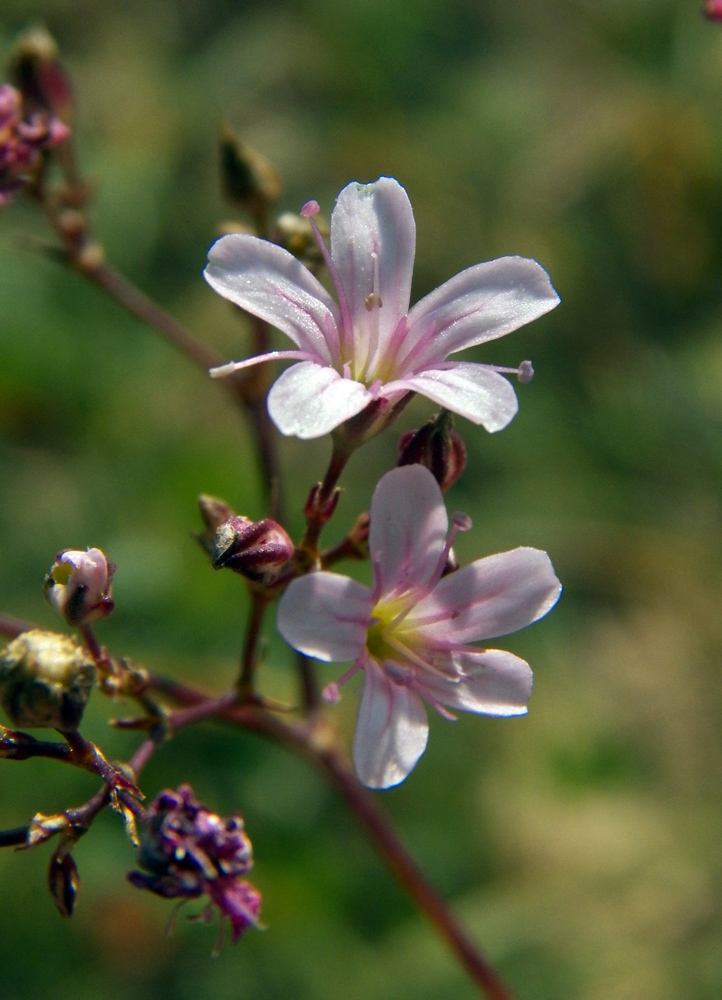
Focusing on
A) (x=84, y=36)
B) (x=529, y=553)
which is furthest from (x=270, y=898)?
(x=84, y=36)

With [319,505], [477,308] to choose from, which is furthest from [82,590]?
[477,308]

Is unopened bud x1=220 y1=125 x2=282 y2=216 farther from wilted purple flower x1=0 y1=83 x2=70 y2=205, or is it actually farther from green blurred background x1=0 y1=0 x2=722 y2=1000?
green blurred background x1=0 y1=0 x2=722 y2=1000

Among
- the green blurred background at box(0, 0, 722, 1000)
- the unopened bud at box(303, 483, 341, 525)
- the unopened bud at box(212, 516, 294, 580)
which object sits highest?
the unopened bud at box(303, 483, 341, 525)

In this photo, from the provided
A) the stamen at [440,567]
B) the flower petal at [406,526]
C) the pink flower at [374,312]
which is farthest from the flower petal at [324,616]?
the pink flower at [374,312]

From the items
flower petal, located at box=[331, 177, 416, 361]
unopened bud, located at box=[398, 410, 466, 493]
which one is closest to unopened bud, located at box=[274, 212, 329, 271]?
flower petal, located at box=[331, 177, 416, 361]

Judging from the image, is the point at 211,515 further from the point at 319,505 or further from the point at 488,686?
the point at 488,686

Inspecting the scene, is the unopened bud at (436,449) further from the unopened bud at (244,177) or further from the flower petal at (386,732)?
the unopened bud at (244,177)
